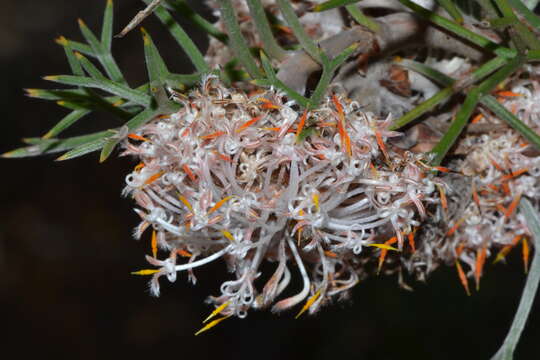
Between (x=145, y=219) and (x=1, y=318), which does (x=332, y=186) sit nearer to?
(x=145, y=219)

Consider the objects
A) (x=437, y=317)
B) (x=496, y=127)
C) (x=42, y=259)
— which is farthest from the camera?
(x=42, y=259)

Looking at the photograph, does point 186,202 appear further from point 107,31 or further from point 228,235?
point 107,31

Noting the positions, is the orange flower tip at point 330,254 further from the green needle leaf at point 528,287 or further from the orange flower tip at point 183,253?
the green needle leaf at point 528,287

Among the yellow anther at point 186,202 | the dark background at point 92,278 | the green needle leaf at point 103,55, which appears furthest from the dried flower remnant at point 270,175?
the dark background at point 92,278

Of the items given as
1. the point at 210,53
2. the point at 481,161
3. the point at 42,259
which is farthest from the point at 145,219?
the point at 42,259

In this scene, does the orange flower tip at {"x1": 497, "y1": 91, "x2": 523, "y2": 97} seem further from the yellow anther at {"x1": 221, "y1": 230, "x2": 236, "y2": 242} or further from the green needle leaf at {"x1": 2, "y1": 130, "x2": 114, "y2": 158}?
the green needle leaf at {"x1": 2, "y1": 130, "x2": 114, "y2": 158}

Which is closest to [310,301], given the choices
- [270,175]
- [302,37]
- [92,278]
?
[270,175]

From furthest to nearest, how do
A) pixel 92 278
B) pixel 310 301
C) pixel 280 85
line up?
pixel 92 278
pixel 310 301
pixel 280 85
